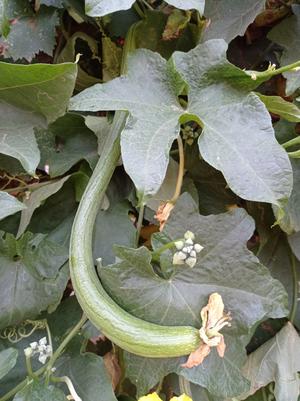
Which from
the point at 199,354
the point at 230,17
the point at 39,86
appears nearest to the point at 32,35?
the point at 39,86

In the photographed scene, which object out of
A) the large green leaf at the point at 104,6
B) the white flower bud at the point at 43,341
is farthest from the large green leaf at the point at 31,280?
the large green leaf at the point at 104,6

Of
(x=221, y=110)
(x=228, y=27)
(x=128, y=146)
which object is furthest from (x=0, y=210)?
(x=228, y=27)

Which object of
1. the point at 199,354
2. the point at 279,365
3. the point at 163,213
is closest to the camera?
the point at 199,354

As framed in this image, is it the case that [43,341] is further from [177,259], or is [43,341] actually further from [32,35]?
[32,35]

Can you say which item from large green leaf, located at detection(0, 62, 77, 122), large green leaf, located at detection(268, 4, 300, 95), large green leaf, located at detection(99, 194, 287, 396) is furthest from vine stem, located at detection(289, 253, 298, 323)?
large green leaf, located at detection(0, 62, 77, 122)

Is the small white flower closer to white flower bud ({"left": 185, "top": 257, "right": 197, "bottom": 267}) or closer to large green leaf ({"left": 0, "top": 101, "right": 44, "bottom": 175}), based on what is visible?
white flower bud ({"left": 185, "top": 257, "right": 197, "bottom": 267})

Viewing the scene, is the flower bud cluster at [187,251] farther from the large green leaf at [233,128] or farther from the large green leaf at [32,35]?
the large green leaf at [32,35]
